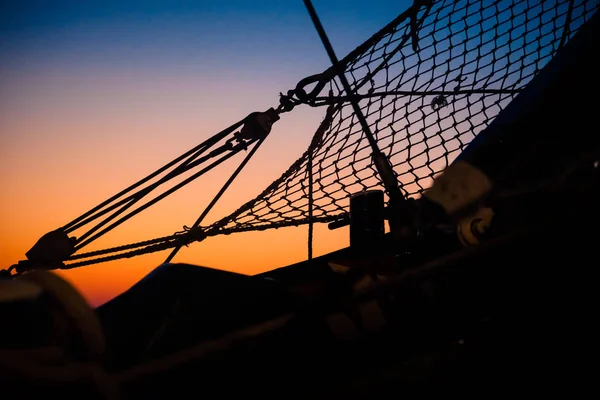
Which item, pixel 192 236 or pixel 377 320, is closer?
pixel 377 320

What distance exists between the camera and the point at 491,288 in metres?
0.75

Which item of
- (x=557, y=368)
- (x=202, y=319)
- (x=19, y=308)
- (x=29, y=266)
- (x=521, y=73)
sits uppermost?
(x=521, y=73)

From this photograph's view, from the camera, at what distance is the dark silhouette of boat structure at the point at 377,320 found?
605 millimetres

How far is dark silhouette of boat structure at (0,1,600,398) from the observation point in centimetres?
61

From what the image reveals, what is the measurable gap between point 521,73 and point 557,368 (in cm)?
227

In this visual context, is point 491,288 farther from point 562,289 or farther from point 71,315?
point 71,315

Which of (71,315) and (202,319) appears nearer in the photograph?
(71,315)

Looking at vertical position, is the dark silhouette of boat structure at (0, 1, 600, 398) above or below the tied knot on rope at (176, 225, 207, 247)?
below

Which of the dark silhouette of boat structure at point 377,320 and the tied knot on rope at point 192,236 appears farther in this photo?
the tied knot on rope at point 192,236

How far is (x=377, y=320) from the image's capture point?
81 centimetres

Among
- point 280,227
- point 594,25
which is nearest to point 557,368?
point 594,25

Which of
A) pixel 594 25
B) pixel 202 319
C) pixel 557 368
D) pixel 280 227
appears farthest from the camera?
pixel 280 227

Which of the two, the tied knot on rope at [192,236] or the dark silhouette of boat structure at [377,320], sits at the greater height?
the tied knot on rope at [192,236]

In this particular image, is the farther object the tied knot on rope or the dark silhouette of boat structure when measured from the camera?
the tied knot on rope
